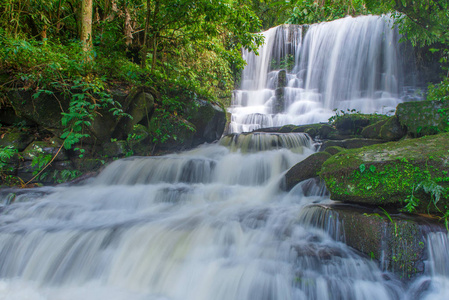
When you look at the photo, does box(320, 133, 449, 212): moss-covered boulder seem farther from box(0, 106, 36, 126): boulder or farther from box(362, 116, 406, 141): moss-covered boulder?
box(0, 106, 36, 126): boulder

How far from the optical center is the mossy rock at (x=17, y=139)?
16.5 feet

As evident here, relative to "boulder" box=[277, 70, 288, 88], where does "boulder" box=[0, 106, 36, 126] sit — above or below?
below

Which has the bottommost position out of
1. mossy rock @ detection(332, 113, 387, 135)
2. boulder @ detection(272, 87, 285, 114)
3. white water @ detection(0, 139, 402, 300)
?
white water @ detection(0, 139, 402, 300)

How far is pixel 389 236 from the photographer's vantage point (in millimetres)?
2594

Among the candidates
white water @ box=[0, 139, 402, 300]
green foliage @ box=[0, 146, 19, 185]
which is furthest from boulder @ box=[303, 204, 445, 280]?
green foliage @ box=[0, 146, 19, 185]

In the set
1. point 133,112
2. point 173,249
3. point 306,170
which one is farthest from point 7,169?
point 306,170

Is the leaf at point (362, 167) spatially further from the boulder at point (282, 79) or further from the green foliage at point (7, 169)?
the boulder at point (282, 79)

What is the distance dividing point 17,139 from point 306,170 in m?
5.75

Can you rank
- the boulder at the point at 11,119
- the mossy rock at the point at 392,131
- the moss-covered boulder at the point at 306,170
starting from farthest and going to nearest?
the boulder at the point at 11,119 < the mossy rock at the point at 392,131 < the moss-covered boulder at the point at 306,170

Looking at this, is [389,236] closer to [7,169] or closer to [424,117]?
[424,117]

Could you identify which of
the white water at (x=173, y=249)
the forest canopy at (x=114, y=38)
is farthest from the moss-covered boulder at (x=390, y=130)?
the white water at (x=173, y=249)

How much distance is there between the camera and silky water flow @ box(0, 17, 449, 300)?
99.4 inches

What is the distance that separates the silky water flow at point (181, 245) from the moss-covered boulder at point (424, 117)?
238 centimetres

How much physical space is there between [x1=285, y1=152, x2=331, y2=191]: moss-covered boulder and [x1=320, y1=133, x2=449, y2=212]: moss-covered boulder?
2.89ft
